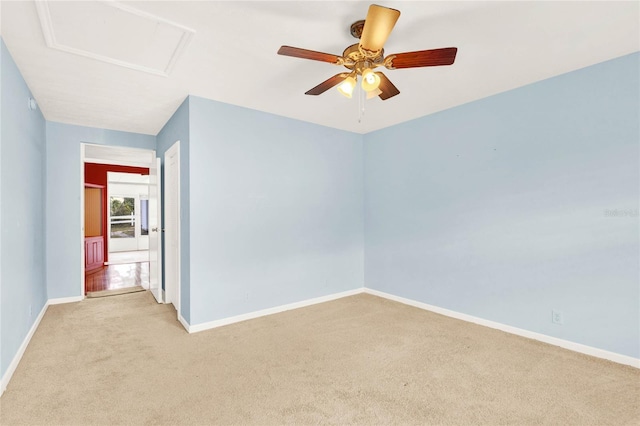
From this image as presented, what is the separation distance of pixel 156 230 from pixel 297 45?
3.64 m

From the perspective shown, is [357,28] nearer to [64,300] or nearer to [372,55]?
[372,55]

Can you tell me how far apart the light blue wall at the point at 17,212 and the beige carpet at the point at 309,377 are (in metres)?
0.35

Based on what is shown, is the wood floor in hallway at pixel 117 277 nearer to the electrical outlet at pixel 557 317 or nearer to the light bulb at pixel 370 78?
the light bulb at pixel 370 78

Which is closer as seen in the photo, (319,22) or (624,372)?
(319,22)

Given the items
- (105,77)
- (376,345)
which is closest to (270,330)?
(376,345)

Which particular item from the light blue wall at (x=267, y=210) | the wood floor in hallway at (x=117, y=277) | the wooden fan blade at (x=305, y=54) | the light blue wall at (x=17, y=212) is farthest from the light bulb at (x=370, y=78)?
the wood floor in hallway at (x=117, y=277)

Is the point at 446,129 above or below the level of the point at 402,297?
above

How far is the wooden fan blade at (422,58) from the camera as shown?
184 cm

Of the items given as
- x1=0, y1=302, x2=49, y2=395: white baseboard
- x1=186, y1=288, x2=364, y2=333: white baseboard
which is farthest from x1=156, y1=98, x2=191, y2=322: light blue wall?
x1=0, y1=302, x2=49, y2=395: white baseboard

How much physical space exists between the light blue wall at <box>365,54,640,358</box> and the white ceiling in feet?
1.08

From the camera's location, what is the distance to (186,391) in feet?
7.18

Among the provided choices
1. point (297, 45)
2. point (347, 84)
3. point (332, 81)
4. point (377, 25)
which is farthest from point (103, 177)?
point (377, 25)

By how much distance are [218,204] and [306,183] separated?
1.30m

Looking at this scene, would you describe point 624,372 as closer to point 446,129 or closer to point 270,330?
point 446,129
